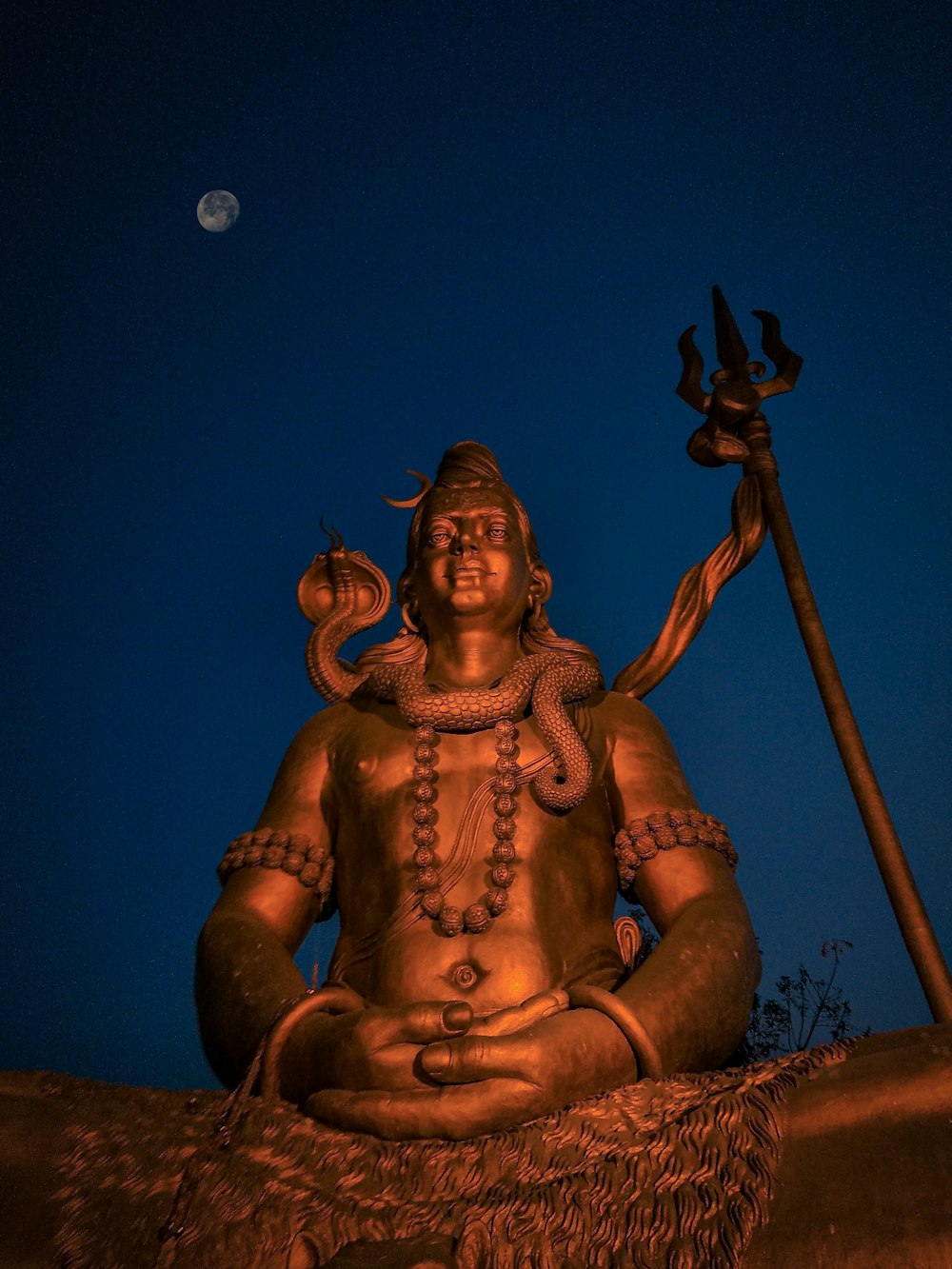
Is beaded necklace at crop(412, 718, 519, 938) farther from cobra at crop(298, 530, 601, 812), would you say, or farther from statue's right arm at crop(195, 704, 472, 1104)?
statue's right arm at crop(195, 704, 472, 1104)

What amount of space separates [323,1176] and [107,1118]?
0.78 metres

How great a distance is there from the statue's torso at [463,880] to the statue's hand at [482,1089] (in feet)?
2.00

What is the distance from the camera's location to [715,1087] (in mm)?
3301

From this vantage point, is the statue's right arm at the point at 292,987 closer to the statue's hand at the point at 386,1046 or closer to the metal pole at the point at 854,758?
the statue's hand at the point at 386,1046

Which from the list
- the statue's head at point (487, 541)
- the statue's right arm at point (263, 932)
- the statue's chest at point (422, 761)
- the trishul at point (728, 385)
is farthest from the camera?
the trishul at point (728, 385)

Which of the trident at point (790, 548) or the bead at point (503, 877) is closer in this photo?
the bead at point (503, 877)

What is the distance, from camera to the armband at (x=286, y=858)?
4582 millimetres

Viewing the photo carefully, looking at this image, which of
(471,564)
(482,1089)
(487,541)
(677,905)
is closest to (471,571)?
(471,564)

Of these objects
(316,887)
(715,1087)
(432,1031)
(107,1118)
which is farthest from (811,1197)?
(316,887)

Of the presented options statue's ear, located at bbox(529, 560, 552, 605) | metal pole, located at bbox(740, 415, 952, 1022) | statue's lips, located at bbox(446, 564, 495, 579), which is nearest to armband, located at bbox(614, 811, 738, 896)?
metal pole, located at bbox(740, 415, 952, 1022)

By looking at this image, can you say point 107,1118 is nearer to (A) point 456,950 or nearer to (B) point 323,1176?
(B) point 323,1176

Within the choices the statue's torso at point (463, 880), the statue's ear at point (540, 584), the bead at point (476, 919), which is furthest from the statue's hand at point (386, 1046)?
the statue's ear at point (540, 584)

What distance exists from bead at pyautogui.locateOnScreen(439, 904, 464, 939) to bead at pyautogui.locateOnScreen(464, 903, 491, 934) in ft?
0.08

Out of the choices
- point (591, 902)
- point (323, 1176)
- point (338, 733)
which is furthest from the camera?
point (338, 733)
